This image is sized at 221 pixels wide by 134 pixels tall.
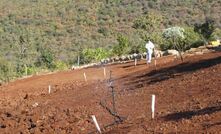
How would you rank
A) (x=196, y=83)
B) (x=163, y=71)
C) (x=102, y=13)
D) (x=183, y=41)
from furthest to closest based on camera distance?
(x=102, y=13) → (x=183, y=41) → (x=163, y=71) → (x=196, y=83)

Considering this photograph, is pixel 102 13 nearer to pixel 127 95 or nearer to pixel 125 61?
pixel 125 61

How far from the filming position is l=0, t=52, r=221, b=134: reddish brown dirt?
14305 millimetres

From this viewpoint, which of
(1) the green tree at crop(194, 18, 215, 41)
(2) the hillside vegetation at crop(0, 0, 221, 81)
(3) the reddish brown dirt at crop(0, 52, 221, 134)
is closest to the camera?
(3) the reddish brown dirt at crop(0, 52, 221, 134)

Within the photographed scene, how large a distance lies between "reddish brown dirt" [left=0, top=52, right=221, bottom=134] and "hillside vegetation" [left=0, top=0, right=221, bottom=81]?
3473cm

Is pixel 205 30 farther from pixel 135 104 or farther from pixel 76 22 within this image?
pixel 76 22

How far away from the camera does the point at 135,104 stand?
740 inches

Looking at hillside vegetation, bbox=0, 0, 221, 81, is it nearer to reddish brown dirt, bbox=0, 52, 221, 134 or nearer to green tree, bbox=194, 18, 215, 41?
green tree, bbox=194, 18, 215, 41

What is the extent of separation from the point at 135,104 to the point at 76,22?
65.1 metres

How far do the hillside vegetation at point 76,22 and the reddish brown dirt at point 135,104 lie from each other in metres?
34.7

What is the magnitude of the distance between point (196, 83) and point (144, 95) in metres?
1.85

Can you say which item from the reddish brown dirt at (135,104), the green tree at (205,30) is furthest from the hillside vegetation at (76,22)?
the reddish brown dirt at (135,104)

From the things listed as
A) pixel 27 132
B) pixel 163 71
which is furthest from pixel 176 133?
pixel 163 71

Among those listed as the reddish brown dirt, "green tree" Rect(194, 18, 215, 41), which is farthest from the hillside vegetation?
the reddish brown dirt

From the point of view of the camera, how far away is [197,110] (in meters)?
15.0
